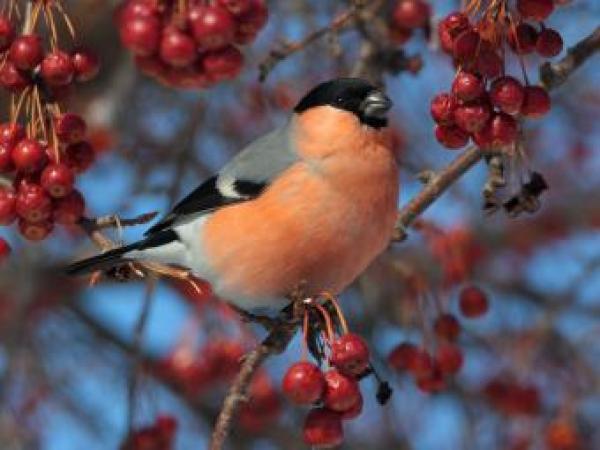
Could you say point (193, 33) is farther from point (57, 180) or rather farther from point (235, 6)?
point (57, 180)

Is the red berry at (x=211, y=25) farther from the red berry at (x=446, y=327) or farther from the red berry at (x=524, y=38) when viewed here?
the red berry at (x=446, y=327)

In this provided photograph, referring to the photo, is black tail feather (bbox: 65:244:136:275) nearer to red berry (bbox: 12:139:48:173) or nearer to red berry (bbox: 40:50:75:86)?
red berry (bbox: 12:139:48:173)

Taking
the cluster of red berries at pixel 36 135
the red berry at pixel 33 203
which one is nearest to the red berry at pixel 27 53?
the cluster of red berries at pixel 36 135

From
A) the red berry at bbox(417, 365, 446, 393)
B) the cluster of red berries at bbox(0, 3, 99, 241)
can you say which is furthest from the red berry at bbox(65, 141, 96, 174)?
the red berry at bbox(417, 365, 446, 393)

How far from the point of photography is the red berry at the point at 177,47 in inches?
84.3

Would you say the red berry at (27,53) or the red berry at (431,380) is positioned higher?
the red berry at (27,53)

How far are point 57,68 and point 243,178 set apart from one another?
92cm

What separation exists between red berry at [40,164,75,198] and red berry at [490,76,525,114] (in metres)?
0.84

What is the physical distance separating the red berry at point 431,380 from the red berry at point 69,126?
4.12 ft

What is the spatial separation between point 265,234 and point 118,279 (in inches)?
19.6

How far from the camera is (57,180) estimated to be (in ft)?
7.39

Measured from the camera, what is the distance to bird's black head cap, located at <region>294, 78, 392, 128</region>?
294 centimetres

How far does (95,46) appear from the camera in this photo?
168 inches

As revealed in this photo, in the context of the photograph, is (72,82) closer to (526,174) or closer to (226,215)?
(226,215)
